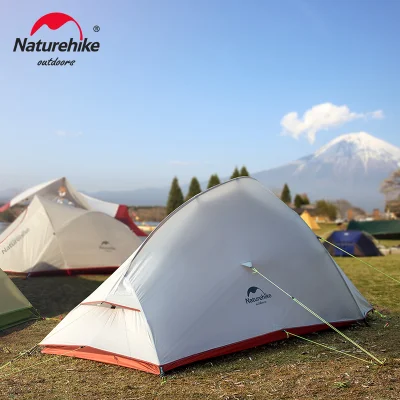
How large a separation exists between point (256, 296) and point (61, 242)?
6.79m

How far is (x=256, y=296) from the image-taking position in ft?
17.6

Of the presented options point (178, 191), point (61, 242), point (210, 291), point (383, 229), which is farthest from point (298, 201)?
point (210, 291)

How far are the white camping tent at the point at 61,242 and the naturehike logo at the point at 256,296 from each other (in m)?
6.56

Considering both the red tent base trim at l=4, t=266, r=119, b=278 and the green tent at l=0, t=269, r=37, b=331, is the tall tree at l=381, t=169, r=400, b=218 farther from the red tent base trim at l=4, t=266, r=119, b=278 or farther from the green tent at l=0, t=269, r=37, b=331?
the green tent at l=0, t=269, r=37, b=331

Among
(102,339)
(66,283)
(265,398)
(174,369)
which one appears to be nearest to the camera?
(265,398)

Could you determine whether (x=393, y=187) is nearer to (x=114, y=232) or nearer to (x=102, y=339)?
(x=114, y=232)

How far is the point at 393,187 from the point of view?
33969 mm

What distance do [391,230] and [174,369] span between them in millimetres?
21451

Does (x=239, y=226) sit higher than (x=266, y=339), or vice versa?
(x=239, y=226)

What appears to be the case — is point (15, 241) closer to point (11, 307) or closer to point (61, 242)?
point (61, 242)

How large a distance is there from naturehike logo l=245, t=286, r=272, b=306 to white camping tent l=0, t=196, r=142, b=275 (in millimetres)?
6560

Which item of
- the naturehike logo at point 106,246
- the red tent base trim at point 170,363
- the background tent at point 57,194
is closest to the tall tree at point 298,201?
the background tent at point 57,194

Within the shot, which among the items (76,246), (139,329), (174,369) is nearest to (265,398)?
(174,369)

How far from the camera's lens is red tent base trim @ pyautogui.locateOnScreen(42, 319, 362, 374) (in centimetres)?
462
